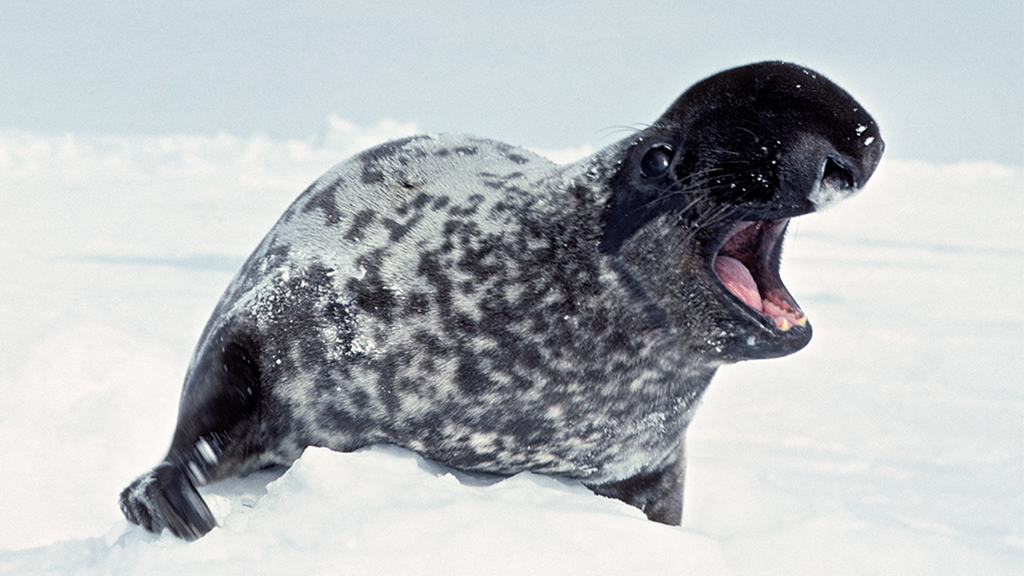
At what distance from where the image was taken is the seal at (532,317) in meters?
3.04

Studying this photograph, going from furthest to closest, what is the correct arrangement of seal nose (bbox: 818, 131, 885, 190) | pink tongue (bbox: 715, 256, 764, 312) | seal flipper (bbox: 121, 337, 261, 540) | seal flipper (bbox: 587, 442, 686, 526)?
seal flipper (bbox: 587, 442, 686, 526)
seal flipper (bbox: 121, 337, 261, 540)
pink tongue (bbox: 715, 256, 764, 312)
seal nose (bbox: 818, 131, 885, 190)

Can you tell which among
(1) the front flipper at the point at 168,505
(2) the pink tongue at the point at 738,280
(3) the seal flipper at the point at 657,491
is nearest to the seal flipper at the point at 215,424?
(1) the front flipper at the point at 168,505

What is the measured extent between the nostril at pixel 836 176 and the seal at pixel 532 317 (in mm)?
148

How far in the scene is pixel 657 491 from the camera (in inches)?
152

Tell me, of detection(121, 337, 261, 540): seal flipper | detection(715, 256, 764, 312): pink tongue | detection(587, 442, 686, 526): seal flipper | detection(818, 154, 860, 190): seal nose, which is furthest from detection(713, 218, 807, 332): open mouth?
detection(121, 337, 261, 540): seal flipper

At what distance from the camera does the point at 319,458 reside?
10.1 feet

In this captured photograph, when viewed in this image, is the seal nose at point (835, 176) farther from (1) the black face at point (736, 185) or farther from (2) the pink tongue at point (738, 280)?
(2) the pink tongue at point (738, 280)

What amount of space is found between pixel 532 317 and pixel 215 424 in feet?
4.55

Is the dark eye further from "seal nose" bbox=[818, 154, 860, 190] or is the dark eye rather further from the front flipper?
the front flipper

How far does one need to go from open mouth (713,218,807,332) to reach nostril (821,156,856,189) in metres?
0.35

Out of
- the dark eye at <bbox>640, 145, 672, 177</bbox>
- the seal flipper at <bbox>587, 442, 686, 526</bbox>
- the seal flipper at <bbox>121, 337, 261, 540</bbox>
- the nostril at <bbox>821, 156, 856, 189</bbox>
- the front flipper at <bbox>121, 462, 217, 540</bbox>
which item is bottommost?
the seal flipper at <bbox>587, 442, 686, 526</bbox>

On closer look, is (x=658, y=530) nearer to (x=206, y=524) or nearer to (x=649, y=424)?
(x=649, y=424)

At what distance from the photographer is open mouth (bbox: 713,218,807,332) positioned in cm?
312

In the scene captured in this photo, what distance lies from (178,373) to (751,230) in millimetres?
5798
